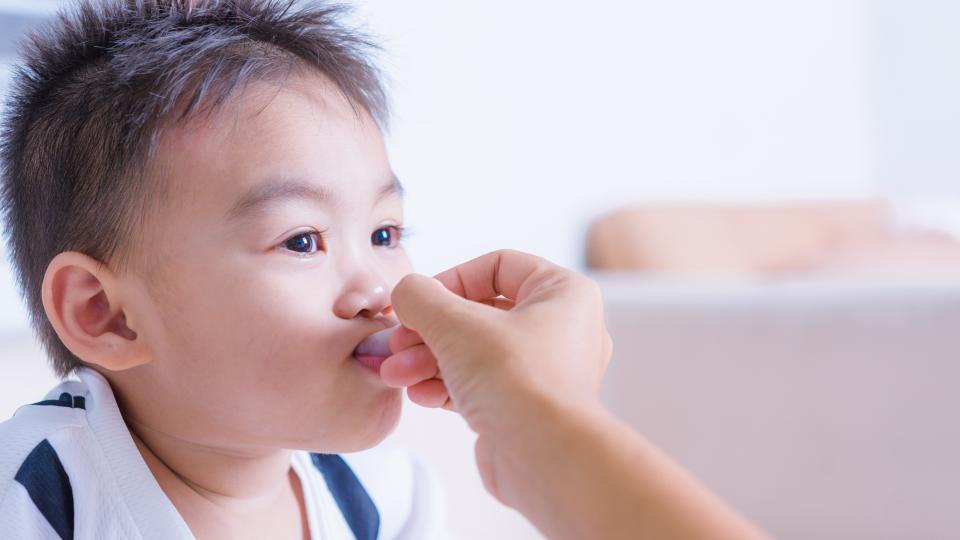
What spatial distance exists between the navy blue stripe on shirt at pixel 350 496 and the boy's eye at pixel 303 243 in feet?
1.02

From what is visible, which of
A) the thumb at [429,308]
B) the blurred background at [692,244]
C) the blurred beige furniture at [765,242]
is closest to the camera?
the thumb at [429,308]

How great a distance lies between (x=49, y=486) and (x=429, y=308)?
1.15ft

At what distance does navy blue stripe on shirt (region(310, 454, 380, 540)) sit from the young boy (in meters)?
0.14

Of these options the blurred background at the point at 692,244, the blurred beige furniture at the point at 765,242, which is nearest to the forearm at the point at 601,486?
the blurred background at the point at 692,244

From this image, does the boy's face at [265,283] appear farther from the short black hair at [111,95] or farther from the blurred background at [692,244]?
the blurred background at [692,244]

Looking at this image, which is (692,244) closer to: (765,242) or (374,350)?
(765,242)

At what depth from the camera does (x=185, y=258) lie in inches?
30.8

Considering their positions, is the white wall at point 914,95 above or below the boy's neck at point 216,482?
below

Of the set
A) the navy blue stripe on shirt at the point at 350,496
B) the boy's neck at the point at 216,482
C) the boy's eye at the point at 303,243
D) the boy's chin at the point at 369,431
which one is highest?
the boy's eye at the point at 303,243

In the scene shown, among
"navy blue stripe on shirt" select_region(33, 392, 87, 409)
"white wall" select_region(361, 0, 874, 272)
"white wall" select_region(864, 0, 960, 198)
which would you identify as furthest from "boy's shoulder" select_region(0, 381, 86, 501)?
"white wall" select_region(864, 0, 960, 198)

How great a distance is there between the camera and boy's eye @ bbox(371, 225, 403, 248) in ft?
2.85

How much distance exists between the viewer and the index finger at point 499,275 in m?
0.75

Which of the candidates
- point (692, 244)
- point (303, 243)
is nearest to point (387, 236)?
point (303, 243)

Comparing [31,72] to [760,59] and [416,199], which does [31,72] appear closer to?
[416,199]
